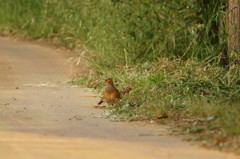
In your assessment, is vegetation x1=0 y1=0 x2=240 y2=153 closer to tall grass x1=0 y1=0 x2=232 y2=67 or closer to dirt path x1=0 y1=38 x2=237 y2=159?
tall grass x1=0 y1=0 x2=232 y2=67

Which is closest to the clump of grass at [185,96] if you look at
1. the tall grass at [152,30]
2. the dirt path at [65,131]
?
the dirt path at [65,131]

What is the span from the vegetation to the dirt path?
0.38 m

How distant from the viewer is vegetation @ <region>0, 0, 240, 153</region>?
344 inches

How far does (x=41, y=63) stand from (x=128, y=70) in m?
3.78

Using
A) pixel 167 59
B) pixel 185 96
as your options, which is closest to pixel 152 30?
pixel 167 59

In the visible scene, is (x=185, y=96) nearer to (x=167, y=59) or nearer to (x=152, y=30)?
(x=167, y=59)

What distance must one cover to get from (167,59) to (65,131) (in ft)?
12.8

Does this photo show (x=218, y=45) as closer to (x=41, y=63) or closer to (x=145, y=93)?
(x=145, y=93)

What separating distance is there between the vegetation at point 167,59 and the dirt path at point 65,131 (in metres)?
0.38

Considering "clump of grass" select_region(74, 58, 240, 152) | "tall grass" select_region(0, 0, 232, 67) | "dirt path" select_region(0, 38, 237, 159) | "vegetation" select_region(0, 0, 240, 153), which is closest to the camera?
"dirt path" select_region(0, 38, 237, 159)

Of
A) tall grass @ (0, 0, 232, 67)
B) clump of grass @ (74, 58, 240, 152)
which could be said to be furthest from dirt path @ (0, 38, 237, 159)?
tall grass @ (0, 0, 232, 67)

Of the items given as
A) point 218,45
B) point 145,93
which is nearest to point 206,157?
point 145,93

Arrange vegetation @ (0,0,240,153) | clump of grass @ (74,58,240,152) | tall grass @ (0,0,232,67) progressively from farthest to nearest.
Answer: tall grass @ (0,0,232,67) → vegetation @ (0,0,240,153) → clump of grass @ (74,58,240,152)

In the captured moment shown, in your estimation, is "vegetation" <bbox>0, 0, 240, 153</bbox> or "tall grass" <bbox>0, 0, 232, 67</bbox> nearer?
"vegetation" <bbox>0, 0, 240, 153</bbox>
